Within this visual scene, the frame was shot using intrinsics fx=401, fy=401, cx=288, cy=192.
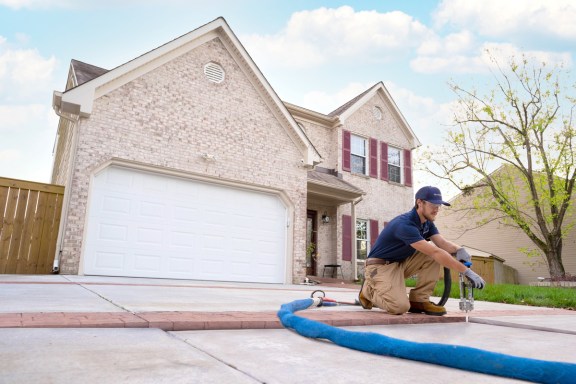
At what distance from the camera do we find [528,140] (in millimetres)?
16156

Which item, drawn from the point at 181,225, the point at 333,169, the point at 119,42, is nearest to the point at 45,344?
the point at 181,225

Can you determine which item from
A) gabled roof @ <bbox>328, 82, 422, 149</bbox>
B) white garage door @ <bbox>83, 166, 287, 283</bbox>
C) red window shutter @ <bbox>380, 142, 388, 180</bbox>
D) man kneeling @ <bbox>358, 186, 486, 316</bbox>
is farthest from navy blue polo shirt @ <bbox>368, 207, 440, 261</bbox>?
red window shutter @ <bbox>380, 142, 388, 180</bbox>

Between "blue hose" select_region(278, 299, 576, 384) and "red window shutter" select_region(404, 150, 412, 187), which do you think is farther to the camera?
"red window shutter" select_region(404, 150, 412, 187)

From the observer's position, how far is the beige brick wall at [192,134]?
7.87 metres

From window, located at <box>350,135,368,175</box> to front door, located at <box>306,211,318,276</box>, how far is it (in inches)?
106

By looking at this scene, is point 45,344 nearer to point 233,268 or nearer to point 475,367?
point 475,367

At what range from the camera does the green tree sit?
15.6 metres

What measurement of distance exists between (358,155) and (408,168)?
2.77 meters

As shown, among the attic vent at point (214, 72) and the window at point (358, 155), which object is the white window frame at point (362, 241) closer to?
the window at point (358, 155)

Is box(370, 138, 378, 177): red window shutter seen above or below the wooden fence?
above

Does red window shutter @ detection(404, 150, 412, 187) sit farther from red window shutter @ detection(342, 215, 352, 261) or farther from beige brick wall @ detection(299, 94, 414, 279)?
red window shutter @ detection(342, 215, 352, 261)

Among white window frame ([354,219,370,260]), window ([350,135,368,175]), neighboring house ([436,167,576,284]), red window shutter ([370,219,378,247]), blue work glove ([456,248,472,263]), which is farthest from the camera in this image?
neighboring house ([436,167,576,284])

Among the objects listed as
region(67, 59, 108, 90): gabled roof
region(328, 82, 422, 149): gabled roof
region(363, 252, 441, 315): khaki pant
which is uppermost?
region(328, 82, 422, 149): gabled roof

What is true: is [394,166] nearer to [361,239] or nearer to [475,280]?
[361,239]
